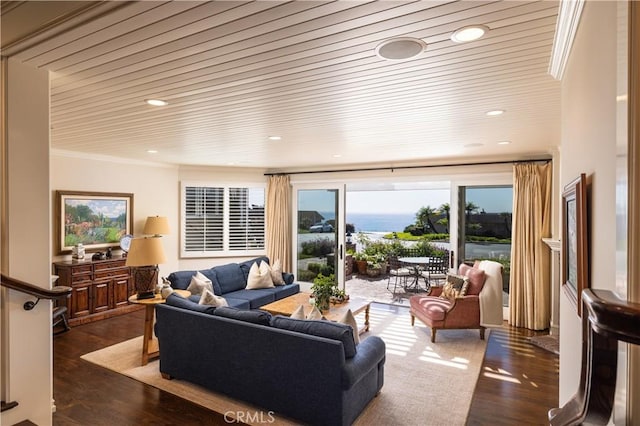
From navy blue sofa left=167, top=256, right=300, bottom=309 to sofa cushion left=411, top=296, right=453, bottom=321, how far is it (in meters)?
2.28

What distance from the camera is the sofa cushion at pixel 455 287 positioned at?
16.1 feet

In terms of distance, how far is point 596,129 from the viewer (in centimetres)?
124

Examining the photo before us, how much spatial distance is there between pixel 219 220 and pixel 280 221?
1.29 metres

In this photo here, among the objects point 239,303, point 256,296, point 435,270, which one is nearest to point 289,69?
point 239,303

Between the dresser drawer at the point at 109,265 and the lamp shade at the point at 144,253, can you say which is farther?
the dresser drawer at the point at 109,265

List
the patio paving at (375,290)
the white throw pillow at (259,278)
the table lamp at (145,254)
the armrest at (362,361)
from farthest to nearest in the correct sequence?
1. the patio paving at (375,290)
2. the white throw pillow at (259,278)
3. the table lamp at (145,254)
4. the armrest at (362,361)

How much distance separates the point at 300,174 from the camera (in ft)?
24.4

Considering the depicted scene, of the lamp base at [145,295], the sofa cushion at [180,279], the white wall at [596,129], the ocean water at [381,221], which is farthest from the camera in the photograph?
the ocean water at [381,221]

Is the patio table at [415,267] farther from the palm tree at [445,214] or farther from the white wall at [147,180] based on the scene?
the white wall at [147,180]

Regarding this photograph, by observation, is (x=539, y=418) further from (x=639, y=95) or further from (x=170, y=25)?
(x=170, y=25)

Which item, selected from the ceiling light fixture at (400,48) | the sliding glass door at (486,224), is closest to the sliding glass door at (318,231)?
the sliding glass door at (486,224)

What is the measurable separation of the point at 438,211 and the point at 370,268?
96.3 inches

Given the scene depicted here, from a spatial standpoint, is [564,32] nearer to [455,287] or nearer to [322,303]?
[322,303]

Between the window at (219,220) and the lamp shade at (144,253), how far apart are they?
334 cm
